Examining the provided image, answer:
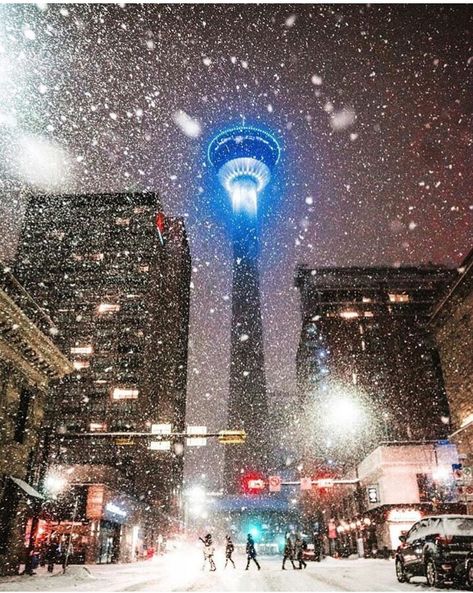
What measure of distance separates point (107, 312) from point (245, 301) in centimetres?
5771

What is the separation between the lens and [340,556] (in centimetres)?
4603

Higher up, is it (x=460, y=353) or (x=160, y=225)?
(x=160, y=225)

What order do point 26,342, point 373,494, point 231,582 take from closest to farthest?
point 231,582 → point 26,342 → point 373,494

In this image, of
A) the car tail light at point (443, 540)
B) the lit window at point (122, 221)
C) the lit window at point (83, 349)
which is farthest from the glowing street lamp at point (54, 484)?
the lit window at point (122, 221)

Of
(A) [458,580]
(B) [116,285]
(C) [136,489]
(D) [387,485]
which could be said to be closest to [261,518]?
(C) [136,489]

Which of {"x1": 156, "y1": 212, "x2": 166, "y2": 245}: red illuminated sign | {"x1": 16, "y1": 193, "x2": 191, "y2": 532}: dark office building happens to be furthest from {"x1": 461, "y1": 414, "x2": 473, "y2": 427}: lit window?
{"x1": 156, "y1": 212, "x2": 166, "y2": 245}: red illuminated sign

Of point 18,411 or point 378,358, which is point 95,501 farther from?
point 378,358

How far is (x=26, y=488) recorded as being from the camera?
22.7 metres

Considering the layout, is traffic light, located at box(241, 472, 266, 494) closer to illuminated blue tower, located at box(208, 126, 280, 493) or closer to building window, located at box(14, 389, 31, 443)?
building window, located at box(14, 389, 31, 443)

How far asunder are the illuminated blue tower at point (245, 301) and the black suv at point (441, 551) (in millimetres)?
109799

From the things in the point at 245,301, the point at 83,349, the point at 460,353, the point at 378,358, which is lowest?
the point at 460,353

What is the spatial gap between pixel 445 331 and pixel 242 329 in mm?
98847

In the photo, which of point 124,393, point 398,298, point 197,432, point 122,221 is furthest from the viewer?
point 398,298

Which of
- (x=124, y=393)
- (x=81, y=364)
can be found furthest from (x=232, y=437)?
(x=81, y=364)
